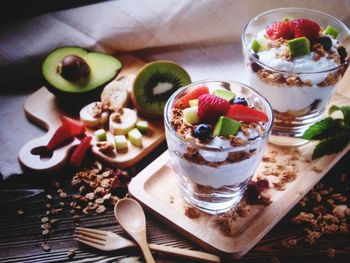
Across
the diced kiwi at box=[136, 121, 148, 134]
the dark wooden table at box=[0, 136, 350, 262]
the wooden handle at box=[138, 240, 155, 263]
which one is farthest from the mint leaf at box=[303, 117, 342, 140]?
the wooden handle at box=[138, 240, 155, 263]

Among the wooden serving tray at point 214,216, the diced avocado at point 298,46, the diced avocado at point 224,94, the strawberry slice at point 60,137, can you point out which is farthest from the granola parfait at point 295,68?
the strawberry slice at point 60,137

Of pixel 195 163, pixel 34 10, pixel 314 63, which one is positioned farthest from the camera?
pixel 34 10

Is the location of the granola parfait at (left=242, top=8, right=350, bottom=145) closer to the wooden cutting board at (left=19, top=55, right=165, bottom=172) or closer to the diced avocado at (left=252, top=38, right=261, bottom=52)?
the diced avocado at (left=252, top=38, right=261, bottom=52)

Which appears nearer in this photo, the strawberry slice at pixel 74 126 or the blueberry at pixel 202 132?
the blueberry at pixel 202 132

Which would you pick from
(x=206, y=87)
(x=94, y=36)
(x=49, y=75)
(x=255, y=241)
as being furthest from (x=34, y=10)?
(x=255, y=241)

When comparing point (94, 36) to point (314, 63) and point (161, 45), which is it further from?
point (314, 63)

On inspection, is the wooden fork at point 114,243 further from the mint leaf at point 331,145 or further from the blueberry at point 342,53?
the blueberry at point 342,53
